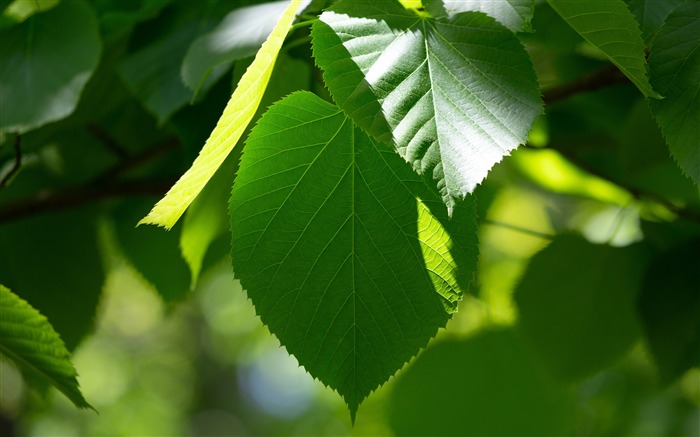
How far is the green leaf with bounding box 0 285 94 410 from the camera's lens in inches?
18.8

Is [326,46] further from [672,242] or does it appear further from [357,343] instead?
[672,242]

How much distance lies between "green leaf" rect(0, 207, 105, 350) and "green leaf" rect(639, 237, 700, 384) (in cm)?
58

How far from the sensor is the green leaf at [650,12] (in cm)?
42

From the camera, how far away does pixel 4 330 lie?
0.48 m

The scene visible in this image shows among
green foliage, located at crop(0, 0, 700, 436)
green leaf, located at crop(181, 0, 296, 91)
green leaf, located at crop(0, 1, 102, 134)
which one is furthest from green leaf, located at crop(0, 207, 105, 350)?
green leaf, located at crop(181, 0, 296, 91)

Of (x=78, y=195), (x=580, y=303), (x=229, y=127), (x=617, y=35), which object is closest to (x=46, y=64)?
(x=78, y=195)

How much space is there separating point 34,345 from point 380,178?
270mm

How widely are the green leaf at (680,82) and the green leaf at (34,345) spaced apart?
0.40 m

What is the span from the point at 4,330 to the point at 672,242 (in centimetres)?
65

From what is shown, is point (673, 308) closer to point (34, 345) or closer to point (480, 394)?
point (480, 394)

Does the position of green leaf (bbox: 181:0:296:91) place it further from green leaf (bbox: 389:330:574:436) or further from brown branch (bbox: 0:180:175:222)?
green leaf (bbox: 389:330:574:436)

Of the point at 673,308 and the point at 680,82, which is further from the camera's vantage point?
the point at 673,308

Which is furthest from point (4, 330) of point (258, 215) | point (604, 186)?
point (604, 186)

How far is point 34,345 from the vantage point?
1.60 ft
